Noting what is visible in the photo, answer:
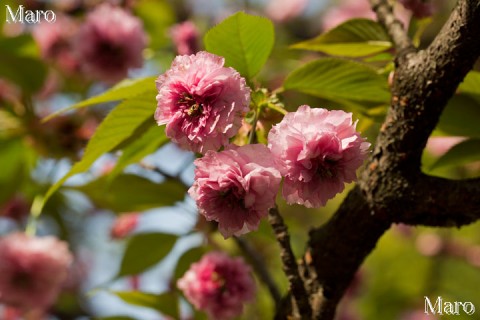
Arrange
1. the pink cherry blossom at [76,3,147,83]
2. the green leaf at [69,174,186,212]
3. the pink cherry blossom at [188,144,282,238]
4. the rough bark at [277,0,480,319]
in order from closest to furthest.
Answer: the pink cherry blossom at [188,144,282,238], the rough bark at [277,0,480,319], the green leaf at [69,174,186,212], the pink cherry blossom at [76,3,147,83]

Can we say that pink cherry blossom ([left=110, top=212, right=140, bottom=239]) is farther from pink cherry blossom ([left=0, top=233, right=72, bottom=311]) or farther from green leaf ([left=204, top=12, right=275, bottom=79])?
green leaf ([left=204, top=12, right=275, bottom=79])

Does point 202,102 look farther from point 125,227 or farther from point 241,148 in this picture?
point 125,227

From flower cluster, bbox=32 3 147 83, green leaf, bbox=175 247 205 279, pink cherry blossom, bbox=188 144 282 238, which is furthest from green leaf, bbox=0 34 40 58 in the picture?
pink cherry blossom, bbox=188 144 282 238

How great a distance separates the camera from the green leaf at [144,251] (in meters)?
1.21

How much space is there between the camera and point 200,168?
0.61 m

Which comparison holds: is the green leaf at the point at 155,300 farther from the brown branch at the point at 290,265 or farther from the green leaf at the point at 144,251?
the brown branch at the point at 290,265

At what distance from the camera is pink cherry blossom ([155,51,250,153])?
61cm

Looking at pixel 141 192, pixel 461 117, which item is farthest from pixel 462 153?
pixel 141 192

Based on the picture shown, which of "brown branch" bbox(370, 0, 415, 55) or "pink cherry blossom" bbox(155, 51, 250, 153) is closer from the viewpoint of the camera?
"pink cherry blossom" bbox(155, 51, 250, 153)

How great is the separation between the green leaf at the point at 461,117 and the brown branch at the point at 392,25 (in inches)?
4.2

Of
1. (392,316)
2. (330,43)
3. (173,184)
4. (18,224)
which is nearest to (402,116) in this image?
(330,43)

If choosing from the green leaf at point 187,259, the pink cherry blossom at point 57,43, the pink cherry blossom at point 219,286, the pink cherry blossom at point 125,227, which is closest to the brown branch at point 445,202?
the pink cherry blossom at point 219,286

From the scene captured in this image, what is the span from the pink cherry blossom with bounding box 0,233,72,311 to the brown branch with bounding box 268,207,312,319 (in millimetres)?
953

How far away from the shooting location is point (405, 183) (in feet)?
2.47
